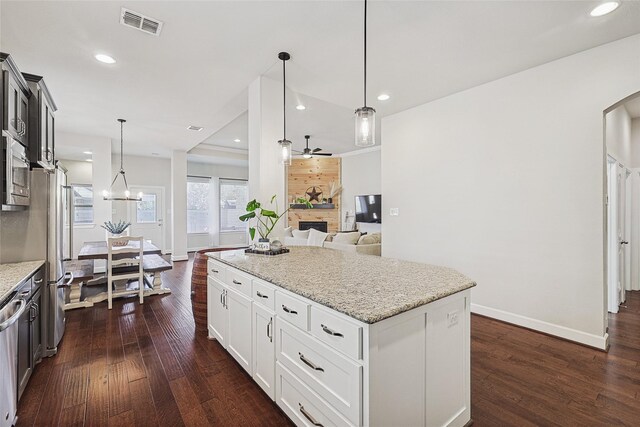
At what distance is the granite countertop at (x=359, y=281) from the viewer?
4.31ft

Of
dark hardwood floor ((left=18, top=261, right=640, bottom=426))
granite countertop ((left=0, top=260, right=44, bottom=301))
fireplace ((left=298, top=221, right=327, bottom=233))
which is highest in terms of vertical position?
fireplace ((left=298, top=221, right=327, bottom=233))

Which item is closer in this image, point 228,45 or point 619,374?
point 619,374

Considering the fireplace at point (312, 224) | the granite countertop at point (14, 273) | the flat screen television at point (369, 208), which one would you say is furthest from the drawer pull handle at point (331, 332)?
the fireplace at point (312, 224)

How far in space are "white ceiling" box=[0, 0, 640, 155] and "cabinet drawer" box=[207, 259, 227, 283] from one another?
201 cm

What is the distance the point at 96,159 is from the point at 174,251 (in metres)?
2.64

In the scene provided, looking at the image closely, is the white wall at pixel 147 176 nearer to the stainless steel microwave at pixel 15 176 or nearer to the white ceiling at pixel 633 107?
the stainless steel microwave at pixel 15 176

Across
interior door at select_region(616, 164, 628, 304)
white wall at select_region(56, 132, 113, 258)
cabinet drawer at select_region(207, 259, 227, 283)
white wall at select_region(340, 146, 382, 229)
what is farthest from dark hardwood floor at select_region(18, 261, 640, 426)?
white wall at select_region(340, 146, 382, 229)

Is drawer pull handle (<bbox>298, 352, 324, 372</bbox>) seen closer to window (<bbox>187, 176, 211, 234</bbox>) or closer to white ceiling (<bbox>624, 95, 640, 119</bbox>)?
white ceiling (<bbox>624, 95, 640, 119</bbox>)

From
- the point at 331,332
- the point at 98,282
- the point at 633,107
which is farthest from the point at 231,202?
the point at 633,107

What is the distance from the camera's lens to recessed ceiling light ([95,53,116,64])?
285 centimetres

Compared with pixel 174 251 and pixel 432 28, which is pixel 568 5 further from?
pixel 174 251

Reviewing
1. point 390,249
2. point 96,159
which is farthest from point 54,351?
point 96,159

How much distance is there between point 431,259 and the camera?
4.02 m

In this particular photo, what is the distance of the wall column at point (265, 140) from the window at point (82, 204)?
6641 millimetres
